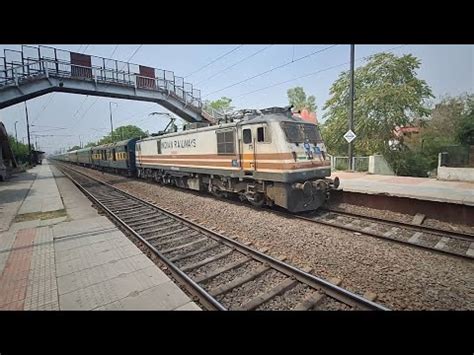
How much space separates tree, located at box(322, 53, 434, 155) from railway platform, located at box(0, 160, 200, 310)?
19.8 meters

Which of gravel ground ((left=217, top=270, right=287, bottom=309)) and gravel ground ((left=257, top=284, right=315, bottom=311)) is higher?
gravel ground ((left=217, top=270, right=287, bottom=309))

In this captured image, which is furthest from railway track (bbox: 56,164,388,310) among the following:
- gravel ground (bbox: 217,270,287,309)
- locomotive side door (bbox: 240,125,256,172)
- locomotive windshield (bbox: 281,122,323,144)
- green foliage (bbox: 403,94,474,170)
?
green foliage (bbox: 403,94,474,170)

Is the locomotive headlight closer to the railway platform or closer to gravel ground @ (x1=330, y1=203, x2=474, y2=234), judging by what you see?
gravel ground @ (x1=330, y1=203, x2=474, y2=234)

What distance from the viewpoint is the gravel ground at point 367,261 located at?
150 inches

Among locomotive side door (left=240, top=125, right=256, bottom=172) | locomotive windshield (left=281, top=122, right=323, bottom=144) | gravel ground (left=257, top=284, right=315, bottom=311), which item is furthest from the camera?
locomotive side door (left=240, top=125, right=256, bottom=172)

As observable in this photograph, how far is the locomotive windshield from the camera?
26.1ft

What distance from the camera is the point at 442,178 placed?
535 inches

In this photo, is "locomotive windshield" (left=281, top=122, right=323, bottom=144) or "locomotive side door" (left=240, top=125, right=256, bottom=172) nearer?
"locomotive windshield" (left=281, top=122, right=323, bottom=144)

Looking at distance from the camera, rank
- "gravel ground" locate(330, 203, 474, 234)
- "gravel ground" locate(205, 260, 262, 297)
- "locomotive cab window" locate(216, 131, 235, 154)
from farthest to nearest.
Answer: "locomotive cab window" locate(216, 131, 235, 154) < "gravel ground" locate(330, 203, 474, 234) < "gravel ground" locate(205, 260, 262, 297)

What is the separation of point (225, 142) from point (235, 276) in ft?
20.1
